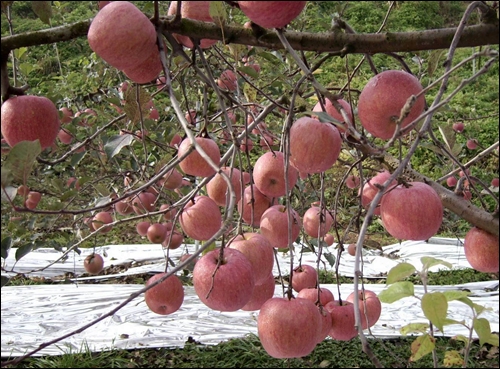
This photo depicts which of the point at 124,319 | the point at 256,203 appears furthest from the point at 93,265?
the point at 256,203

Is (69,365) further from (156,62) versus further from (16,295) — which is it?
(156,62)

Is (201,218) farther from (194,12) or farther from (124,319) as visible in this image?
(124,319)

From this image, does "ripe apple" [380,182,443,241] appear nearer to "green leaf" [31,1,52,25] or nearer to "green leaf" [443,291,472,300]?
"green leaf" [443,291,472,300]

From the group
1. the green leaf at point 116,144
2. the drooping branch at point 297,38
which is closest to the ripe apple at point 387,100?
the drooping branch at point 297,38

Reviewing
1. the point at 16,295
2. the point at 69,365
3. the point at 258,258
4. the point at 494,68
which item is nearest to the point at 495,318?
the point at 69,365

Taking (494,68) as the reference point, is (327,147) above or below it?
below

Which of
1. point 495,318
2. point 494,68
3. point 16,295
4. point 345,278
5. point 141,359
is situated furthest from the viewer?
point 494,68

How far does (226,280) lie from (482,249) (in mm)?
373

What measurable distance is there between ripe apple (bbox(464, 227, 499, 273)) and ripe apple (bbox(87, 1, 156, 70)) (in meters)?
0.55

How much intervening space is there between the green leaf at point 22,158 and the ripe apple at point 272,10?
1.12ft

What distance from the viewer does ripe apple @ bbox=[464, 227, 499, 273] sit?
65 centimetres

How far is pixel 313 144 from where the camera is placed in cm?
73

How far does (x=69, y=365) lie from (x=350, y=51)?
2343 mm

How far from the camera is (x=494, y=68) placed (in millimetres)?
7859
